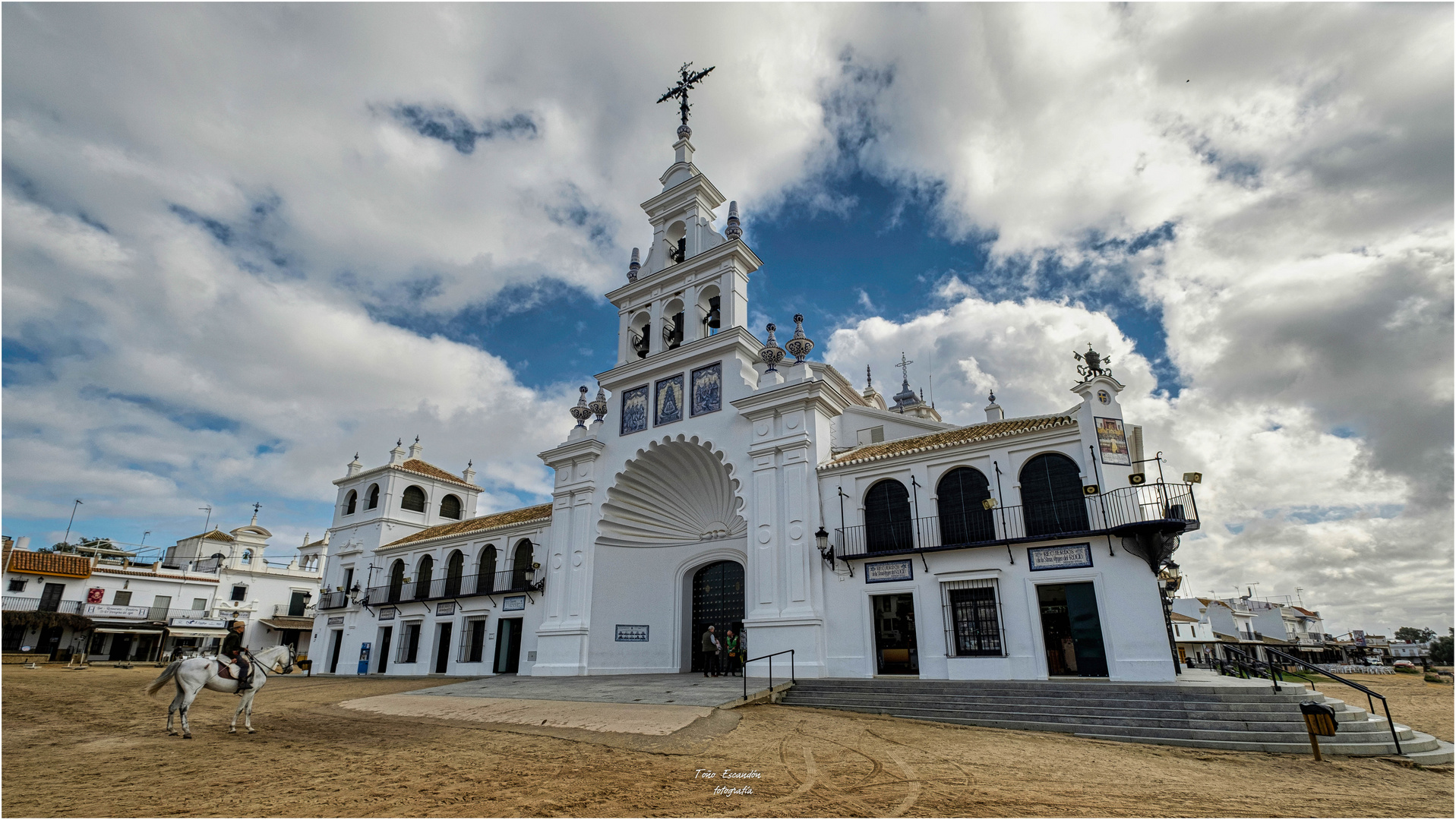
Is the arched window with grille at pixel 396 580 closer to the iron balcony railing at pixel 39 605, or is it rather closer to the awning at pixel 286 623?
the awning at pixel 286 623

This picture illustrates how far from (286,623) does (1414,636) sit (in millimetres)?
102661

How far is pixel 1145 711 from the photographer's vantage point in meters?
9.49

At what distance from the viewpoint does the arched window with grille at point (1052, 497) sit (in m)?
13.2

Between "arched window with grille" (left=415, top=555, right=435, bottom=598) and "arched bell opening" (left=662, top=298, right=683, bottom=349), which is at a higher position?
"arched bell opening" (left=662, top=298, right=683, bottom=349)

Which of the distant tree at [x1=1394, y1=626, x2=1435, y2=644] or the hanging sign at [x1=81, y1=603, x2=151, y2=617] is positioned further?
the distant tree at [x1=1394, y1=626, x2=1435, y2=644]

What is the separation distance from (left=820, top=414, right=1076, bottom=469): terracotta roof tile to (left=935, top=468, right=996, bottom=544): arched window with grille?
0.74 meters

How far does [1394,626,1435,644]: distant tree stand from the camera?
67.2m

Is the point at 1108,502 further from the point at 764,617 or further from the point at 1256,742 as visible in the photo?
the point at 764,617

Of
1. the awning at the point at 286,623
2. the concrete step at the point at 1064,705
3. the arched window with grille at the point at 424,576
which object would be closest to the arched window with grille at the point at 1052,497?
the concrete step at the point at 1064,705

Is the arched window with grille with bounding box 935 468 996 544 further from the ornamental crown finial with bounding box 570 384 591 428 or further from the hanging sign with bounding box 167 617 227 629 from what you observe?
the hanging sign with bounding box 167 617 227 629

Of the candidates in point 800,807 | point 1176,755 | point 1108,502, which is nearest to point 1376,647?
point 1108,502

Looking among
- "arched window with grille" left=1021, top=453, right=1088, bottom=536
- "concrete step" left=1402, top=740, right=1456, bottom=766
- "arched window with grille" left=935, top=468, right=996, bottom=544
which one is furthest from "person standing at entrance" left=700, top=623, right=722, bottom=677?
"concrete step" left=1402, top=740, right=1456, bottom=766

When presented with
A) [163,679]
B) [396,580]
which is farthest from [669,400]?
[396,580]

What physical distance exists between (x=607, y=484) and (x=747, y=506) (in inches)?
188
